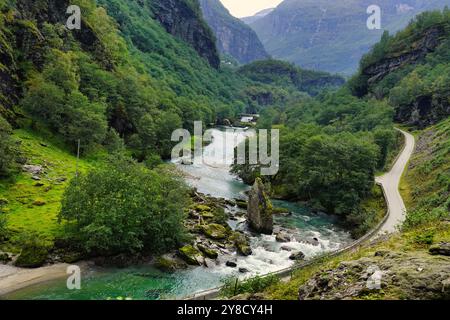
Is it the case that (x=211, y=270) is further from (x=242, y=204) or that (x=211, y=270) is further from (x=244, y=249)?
(x=242, y=204)

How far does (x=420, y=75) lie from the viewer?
164125mm

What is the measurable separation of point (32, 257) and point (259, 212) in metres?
32.6

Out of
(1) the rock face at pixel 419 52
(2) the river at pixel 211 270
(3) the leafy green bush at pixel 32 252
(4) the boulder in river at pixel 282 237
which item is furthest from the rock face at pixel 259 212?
(1) the rock face at pixel 419 52

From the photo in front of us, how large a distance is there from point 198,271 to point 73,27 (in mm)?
102346

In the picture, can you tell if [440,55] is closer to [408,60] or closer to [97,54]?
[408,60]

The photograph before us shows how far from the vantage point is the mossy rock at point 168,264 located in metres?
47.4

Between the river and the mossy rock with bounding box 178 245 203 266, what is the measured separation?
1267 mm

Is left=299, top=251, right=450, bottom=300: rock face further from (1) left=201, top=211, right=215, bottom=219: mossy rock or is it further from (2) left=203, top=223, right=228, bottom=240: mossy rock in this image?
(1) left=201, top=211, right=215, bottom=219: mossy rock

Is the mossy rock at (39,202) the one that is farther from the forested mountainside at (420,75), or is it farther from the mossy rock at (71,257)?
the forested mountainside at (420,75)

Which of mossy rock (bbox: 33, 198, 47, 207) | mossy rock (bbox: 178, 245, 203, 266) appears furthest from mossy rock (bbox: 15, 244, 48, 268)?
mossy rock (bbox: 178, 245, 203, 266)

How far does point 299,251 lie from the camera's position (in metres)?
54.5

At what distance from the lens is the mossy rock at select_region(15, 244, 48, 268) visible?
4353 cm

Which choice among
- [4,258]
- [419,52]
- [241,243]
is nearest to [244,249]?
[241,243]
